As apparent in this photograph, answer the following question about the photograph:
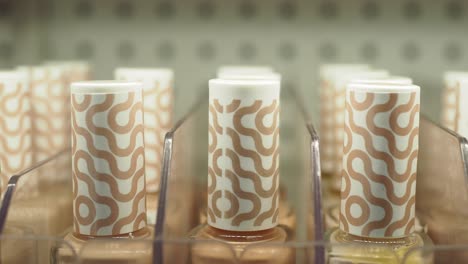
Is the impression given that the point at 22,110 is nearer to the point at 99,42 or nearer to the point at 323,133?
the point at 99,42

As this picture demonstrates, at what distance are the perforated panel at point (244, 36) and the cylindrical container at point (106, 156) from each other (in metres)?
0.60

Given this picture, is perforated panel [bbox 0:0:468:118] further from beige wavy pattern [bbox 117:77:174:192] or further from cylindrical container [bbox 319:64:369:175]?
beige wavy pattern [bbox 117:77:174:192]

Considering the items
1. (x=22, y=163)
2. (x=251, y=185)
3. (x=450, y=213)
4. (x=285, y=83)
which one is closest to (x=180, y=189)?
(x=251, y=185)

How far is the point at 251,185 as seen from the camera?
791 mm

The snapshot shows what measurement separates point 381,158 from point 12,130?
59 cm

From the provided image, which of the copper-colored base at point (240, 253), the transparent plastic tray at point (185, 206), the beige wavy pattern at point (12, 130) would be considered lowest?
the copper-colored base at point (240, 253)

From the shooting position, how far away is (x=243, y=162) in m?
0.78

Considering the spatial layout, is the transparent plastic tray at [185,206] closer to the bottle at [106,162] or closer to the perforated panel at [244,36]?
the bottle at [106,162]

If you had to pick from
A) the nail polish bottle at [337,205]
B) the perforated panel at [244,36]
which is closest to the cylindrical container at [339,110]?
the nail polish bottle at [337,205]

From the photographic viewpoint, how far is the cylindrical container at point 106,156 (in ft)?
2.52

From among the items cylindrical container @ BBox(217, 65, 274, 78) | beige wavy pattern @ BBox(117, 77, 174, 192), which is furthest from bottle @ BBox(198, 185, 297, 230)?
cylindrical container @ BBox(217, 65, 274, 78)

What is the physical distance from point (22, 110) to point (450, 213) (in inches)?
27.9

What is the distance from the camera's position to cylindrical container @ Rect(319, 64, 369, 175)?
3.89ft

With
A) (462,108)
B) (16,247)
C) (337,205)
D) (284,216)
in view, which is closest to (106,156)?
(16,247)
